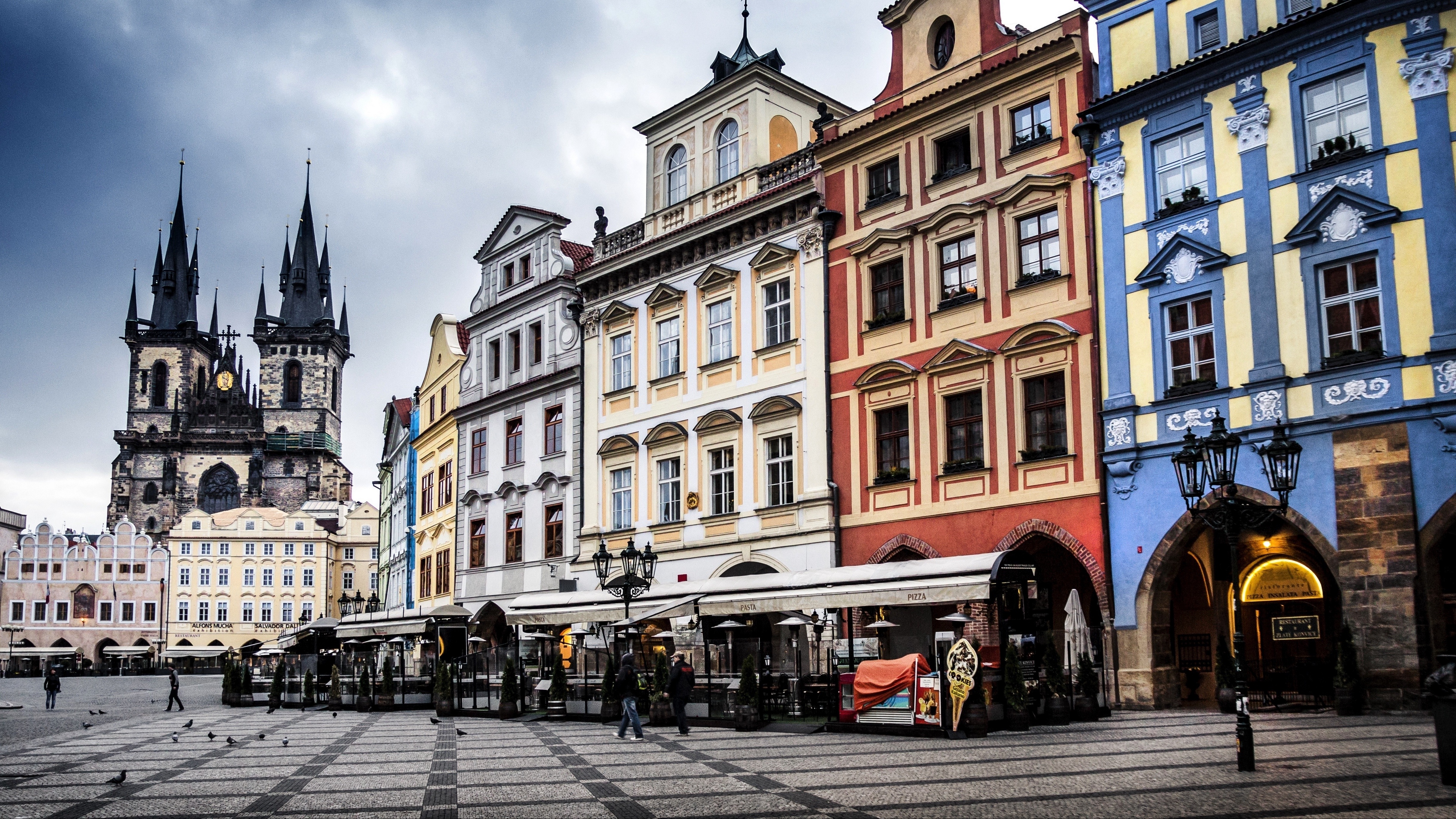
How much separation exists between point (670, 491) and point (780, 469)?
189 inches

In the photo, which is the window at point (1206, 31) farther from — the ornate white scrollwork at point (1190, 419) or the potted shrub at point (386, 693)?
the potted shrub at point (386, 693)

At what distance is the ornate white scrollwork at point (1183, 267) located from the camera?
25.5 metres

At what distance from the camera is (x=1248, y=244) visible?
2470 centimetres

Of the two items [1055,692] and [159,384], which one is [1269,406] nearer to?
[1055,692]

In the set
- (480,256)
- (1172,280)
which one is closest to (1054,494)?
(1172,280)

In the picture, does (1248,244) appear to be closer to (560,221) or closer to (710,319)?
(710,319)

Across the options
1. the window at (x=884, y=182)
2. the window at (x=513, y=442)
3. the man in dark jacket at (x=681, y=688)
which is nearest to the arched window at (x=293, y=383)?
the window at (x=513, y=442)

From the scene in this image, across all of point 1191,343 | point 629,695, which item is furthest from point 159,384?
point 1191,343

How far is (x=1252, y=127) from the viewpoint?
24.9 metres

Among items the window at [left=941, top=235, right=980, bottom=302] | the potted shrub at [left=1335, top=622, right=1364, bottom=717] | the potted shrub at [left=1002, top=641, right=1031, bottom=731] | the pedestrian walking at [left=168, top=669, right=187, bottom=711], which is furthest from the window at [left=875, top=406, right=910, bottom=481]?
the pedestrian walking at [left=168, top=669, right=187, bottom=711]

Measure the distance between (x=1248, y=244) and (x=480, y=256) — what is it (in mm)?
30818

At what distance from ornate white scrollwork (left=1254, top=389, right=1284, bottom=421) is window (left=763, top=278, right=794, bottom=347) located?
13.1 m

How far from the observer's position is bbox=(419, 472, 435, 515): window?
2138 inches

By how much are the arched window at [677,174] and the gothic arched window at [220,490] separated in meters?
125
